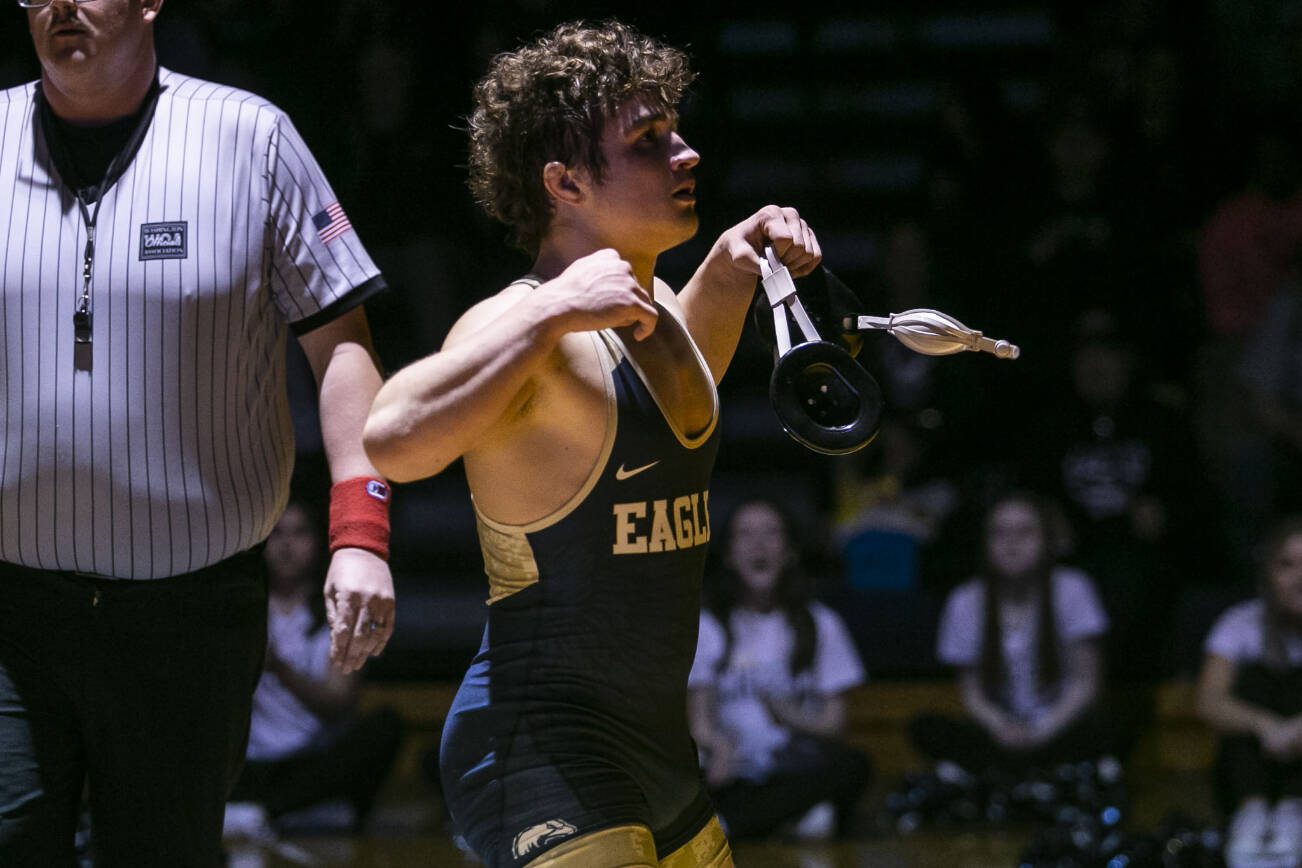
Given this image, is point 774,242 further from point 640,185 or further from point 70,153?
point 70,153

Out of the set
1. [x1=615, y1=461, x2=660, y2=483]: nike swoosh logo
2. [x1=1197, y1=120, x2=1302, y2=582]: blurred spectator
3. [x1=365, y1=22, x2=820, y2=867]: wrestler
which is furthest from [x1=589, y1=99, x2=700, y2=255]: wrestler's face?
[x1=1197, y1=120, x2=1302, y2=582]: blurred spectator

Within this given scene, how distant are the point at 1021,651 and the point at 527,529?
3843 mm

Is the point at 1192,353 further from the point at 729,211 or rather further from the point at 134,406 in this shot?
the point at 134,406

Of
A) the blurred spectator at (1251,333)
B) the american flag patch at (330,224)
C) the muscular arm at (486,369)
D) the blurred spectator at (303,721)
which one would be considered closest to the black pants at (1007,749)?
the blurred spectator at (1251,333)

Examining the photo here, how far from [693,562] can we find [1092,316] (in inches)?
173

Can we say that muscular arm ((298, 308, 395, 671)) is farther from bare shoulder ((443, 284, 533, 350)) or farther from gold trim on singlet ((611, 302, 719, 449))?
gold trim on singlet ((611, 302, 719, 449))

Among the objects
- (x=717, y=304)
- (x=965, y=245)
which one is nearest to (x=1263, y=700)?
(x=965, y=245)

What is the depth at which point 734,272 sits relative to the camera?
2.64 meters

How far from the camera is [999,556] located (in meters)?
5.82

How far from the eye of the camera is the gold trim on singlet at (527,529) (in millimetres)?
2289

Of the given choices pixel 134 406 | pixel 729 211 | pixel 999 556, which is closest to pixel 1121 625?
pixel 999 556

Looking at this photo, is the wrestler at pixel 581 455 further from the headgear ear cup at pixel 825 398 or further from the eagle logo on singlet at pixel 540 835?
the headgear ear cup at pixel 825 398

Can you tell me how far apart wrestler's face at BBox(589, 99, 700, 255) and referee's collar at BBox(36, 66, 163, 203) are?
70 cm

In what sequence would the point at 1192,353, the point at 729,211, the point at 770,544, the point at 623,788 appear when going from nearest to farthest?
1. the point at 623,788
2. the point at 770,544
3. the point at 1192,353
4. the point at 729,211
